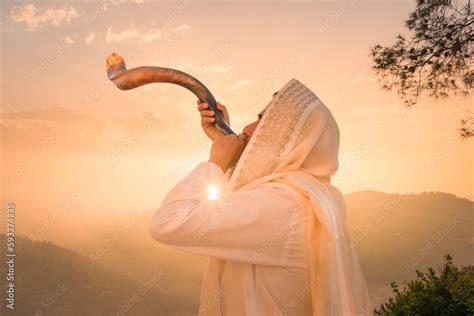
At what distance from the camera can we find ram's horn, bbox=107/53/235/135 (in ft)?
8.45

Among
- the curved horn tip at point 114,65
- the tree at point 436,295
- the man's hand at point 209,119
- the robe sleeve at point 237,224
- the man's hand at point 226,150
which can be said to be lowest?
the tree at point 436,295

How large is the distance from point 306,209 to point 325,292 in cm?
35

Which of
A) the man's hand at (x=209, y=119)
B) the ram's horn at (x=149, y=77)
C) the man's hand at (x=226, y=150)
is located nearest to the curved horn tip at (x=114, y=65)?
the ram's horn at (x=149, y=77)

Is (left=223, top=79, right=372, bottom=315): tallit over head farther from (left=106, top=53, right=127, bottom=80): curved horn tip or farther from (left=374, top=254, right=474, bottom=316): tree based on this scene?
(left=374, top=254, right=474, bottom=316): tree

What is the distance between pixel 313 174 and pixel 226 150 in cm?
41

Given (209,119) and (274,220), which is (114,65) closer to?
(209,119)

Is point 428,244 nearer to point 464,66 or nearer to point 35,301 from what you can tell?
point 464,66

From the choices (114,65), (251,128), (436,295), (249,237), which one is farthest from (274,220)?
(436,295)

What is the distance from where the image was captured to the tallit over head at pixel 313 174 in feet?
6.46

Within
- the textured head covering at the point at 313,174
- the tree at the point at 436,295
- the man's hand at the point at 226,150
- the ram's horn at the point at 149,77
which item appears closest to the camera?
the textured head covering at the point at 313,174

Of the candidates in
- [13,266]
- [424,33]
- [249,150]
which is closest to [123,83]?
[249,150]

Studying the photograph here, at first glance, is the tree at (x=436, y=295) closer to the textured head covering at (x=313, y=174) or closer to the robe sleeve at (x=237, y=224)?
the textured head covering at (x=313, y=174)

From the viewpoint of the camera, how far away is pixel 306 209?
198cm

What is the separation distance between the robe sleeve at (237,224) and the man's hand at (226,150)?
9.2 inches
